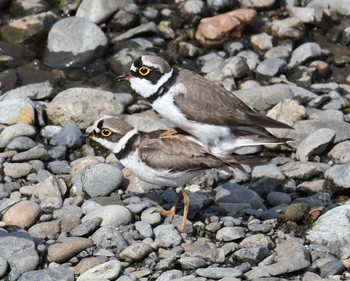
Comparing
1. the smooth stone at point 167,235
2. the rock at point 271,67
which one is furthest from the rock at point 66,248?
the rock at point 271,67

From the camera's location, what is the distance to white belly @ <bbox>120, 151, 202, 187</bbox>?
353 inches

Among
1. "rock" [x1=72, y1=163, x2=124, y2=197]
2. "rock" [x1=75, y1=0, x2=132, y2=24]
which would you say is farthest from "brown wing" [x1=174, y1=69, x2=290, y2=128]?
"rock" [x1=75, y1=0, x2=132, y2=24]

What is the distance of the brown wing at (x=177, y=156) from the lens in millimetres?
8945

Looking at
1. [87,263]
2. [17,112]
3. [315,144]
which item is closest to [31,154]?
[17,112]

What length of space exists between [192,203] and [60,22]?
5056 millimetres

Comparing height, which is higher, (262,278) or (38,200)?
(262,278)

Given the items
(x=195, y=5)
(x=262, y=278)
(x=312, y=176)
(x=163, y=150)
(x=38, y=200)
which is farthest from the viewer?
(x=195, y=5)

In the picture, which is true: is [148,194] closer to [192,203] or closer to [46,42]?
[192,203]

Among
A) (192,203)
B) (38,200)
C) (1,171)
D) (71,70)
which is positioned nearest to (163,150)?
(192,203)

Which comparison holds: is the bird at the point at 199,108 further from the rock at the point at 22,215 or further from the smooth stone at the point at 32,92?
the smooth stone at the point at 32,92

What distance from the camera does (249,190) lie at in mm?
10062

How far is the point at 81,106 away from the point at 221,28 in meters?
3.40

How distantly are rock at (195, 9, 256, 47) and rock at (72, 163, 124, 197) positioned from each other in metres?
4.48

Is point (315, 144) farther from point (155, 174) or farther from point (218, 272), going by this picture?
point (218, 272)
